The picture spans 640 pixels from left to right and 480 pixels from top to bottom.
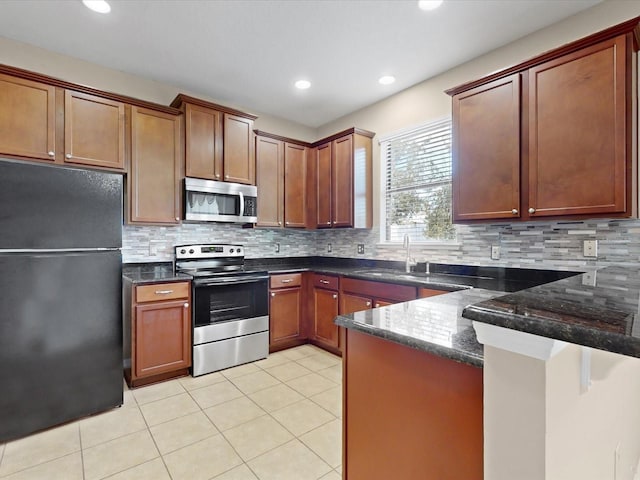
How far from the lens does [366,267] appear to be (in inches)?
149

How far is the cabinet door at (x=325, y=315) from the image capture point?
344cm

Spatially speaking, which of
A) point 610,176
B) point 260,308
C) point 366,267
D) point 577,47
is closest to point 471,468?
point 610,176

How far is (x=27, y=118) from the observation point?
2.42 metres

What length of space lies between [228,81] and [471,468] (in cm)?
356

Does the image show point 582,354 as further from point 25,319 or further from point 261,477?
→ point 25,319

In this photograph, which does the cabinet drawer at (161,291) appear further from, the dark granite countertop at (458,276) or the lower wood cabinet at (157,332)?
the dark granite countertop at (458,276)

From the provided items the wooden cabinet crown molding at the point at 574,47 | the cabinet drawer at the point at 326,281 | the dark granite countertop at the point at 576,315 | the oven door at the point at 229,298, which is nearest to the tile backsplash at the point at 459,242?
the cabinet drawer at the point at 326,281

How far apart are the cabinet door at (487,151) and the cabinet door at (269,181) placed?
207 cm

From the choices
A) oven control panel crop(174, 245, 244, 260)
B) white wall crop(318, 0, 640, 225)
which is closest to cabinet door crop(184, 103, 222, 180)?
oven control panel crop(174, 245, 244, 260)

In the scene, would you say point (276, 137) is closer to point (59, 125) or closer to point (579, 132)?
point (59, 125)

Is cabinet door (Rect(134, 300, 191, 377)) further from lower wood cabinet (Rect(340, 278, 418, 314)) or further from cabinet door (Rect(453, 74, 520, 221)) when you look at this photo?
cabinet door (Rect(453, 74, 520, 221))

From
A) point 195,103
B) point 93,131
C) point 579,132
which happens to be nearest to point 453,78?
point 579,132

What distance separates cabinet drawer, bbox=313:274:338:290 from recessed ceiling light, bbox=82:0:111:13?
9.34ft

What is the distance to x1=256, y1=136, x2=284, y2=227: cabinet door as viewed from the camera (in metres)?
3.79
